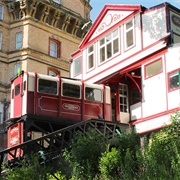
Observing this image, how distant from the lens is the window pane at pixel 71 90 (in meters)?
21.8

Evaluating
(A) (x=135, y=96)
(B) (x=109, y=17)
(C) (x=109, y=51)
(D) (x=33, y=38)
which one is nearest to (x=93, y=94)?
(A) (x=135, y=96)

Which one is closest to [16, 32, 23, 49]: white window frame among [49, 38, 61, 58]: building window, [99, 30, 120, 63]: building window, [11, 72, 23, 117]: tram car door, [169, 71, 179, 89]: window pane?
[49, 38, 61, 58]: building window

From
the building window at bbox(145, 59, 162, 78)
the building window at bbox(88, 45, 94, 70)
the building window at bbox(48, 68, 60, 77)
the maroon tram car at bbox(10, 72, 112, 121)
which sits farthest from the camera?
the building window at bbox(48, 68, 60, 77)

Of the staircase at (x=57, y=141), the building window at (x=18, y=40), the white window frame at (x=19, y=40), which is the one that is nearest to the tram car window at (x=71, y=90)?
the staircase at (x=57, y=141)

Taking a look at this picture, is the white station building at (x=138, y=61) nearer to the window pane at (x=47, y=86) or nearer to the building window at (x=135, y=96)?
the building window at (x=135, y=96)

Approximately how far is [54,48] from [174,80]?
24.3 m

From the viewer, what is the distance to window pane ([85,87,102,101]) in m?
22.5

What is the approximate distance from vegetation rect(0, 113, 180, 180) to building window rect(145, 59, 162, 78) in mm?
6994

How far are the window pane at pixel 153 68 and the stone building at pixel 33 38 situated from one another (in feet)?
63.6

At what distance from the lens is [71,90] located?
72.2ft

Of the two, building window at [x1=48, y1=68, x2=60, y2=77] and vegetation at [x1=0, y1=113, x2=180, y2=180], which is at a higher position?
building window at [x1=48, y1=68, x2=60, y2=77]

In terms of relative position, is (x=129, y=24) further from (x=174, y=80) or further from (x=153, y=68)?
(x=174, y=80)

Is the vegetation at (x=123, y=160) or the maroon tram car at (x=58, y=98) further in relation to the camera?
the maroon tram car at (x=58, y=98)

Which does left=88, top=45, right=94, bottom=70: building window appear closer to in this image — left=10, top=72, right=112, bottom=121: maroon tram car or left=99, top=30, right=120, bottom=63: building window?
left=99, top=30, right=120, bottom=63: building window
